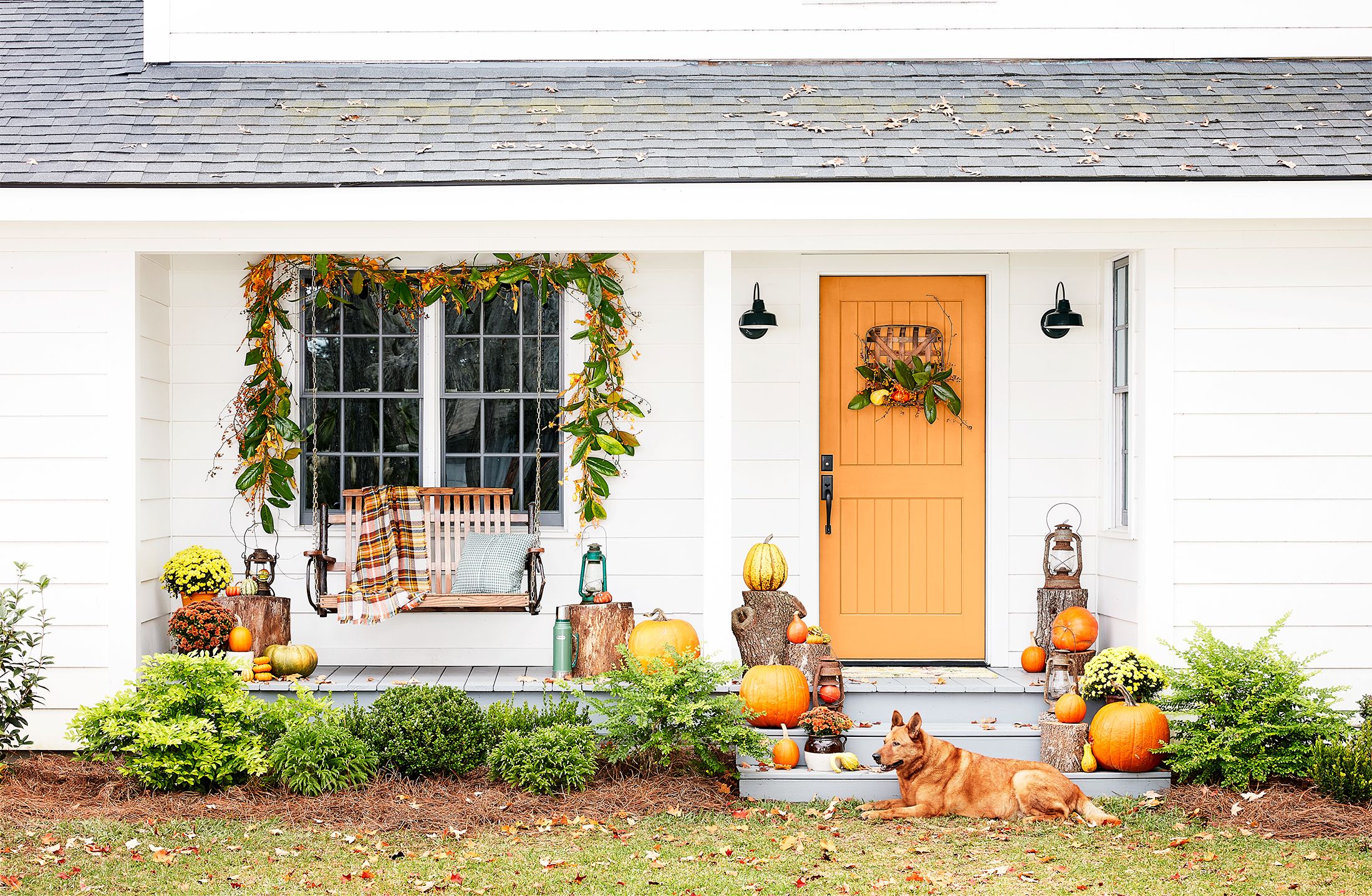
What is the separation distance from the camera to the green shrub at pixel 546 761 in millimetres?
4586

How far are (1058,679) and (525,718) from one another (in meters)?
2.30

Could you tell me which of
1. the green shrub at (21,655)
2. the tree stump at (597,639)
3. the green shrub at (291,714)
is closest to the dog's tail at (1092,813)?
the tree stump at (597,639)

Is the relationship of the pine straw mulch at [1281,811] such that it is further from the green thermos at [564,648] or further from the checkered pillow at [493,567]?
the checkered pillow at [493,567]

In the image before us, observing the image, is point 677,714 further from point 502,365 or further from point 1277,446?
point 1277,446

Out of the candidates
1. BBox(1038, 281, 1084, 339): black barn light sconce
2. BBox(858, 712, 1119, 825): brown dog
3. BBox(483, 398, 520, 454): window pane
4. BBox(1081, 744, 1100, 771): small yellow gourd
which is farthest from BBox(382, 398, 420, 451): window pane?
BBox(1081, 744, 1100, 771): small yellow gourd

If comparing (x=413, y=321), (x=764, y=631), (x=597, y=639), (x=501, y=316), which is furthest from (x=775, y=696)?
(x=413, y=321)

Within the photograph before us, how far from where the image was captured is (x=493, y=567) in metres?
5.69

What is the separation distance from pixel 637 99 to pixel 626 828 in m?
3.26

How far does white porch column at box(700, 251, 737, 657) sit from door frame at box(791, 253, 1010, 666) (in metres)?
1.02

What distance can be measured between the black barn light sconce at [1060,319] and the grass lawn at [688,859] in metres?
2.47

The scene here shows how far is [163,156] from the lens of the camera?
4965mm

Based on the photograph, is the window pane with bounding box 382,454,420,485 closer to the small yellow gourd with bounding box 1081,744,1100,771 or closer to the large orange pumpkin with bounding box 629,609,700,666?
the large orange pumpkin with bounding box 629,609,700,666

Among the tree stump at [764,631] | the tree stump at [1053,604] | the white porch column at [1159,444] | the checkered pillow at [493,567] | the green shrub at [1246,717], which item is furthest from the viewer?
the tree stump at [1053,604]

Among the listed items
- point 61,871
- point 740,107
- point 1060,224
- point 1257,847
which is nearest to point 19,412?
point 61,871
